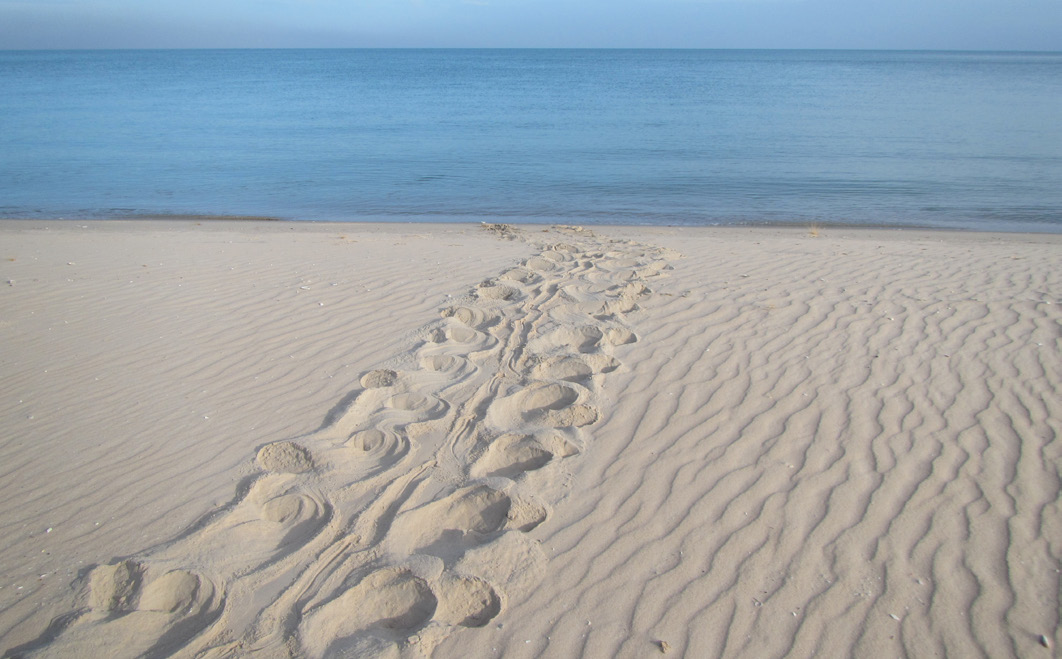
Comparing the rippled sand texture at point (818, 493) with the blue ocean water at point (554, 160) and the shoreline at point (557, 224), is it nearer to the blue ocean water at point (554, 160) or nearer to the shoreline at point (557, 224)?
the shoreline at point (557, 224)

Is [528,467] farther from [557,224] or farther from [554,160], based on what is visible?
[554,160]

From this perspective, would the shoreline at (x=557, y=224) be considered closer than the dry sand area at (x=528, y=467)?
No

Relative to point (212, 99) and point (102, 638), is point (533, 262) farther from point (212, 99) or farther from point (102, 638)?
point (212, 99)

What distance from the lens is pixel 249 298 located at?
541cm

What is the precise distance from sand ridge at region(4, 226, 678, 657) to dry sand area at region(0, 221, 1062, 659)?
13mm

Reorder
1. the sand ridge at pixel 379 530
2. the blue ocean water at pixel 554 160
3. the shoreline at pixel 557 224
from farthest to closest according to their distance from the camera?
1. the blue ocean water at pixel 554 160
2. the shoreline at pixel 557 224
3. the sand ridge at pixel 379 530

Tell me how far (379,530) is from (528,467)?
2.87 feet

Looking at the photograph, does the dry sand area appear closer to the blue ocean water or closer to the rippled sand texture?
the rippled sand texture

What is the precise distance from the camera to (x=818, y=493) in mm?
2951

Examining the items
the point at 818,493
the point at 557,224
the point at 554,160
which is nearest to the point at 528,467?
the point at 818,493

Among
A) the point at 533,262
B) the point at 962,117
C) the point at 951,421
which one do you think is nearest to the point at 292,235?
the point at 533,262

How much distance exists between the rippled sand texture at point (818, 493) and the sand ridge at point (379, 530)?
22 cm

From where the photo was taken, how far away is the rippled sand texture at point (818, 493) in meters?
2.26

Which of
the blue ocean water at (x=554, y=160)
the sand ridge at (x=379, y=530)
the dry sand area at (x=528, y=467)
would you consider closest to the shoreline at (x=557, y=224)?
the blue ocean water at (x=554, y=160)
